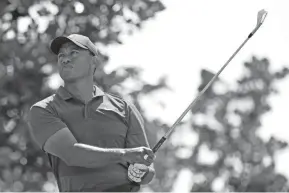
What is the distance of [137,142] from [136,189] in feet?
1.08

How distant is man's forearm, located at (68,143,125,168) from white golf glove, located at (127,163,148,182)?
11cm

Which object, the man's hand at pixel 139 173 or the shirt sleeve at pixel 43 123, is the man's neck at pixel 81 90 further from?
the man's hand at pixel 139 173

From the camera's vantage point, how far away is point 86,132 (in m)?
6.31

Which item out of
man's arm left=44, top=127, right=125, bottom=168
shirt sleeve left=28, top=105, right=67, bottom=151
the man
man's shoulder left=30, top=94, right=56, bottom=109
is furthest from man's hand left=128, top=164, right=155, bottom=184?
man's shoulder left=30, top=94, right=56, bottom=109

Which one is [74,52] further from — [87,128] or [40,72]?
[40,72]

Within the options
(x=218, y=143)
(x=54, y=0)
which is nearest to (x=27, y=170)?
(x=54, y=0)

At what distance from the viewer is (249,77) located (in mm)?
26547

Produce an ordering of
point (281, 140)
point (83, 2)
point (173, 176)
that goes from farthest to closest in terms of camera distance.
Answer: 1. point (281, 140)
2. point (173, 176)
3. point (83, 2)

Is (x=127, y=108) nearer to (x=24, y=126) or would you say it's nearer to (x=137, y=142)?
(x=137, y=142)

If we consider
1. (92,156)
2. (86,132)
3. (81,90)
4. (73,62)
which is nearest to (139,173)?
(92,156)

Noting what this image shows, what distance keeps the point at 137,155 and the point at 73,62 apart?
0.77 m

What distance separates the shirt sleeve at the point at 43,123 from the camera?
6.21 meters

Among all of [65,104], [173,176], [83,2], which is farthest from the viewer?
[173,176]

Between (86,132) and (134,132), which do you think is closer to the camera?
(86,132)
